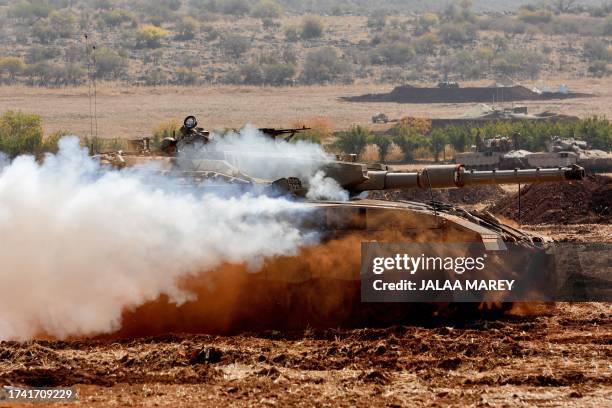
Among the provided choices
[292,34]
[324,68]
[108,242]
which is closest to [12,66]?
[324,68]

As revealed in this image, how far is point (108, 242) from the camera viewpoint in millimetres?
21031

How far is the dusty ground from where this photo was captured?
53.6 feet

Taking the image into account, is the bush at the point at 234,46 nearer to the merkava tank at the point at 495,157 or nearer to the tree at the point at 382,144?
the tree at the point at 382,144

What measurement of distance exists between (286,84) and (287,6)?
73.6 m

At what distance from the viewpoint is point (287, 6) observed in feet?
579

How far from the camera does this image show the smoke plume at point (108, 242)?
20844mm

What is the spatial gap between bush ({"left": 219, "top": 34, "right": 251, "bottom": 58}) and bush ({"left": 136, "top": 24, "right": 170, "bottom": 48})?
6.06 m

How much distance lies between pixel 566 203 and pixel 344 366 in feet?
69.9

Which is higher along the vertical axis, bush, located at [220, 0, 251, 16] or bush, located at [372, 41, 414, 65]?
bush, located at [220, 0, 251, 16]

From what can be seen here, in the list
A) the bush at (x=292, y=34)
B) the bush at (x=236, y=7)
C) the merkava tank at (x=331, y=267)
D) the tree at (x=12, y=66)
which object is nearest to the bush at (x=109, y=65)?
the tree at (x=12, y=66)

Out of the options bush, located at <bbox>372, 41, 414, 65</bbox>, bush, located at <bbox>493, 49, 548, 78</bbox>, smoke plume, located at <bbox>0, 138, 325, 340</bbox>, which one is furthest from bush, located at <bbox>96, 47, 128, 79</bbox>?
smoke plume, located at <bbox>0, 138, 325, 340</bbox>

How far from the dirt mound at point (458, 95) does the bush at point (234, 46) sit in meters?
26.7

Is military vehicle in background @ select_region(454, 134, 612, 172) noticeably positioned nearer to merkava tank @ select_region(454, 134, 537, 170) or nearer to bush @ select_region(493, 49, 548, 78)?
merkava tank @ select_region(454, 134, 537, 170)

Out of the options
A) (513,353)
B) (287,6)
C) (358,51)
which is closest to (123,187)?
(513,353)
